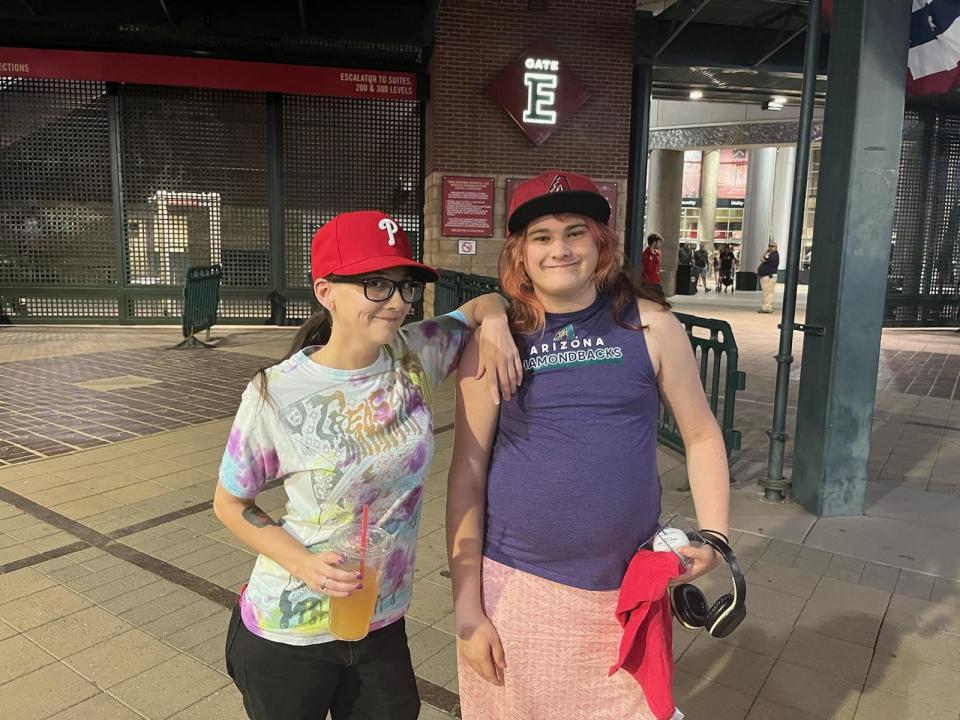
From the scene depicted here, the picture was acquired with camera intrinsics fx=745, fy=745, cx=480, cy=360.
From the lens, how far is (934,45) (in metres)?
4.44

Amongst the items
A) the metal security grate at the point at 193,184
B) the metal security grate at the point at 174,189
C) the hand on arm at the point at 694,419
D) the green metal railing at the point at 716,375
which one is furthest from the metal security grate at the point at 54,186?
the hand on arm at the point at 694,419

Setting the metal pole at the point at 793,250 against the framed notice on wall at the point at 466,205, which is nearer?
the metal pole at the point at 793,250

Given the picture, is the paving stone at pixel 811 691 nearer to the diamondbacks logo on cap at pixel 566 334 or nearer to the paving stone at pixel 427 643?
the paving stone at pixel 427 643

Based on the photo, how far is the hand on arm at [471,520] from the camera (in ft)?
5.38

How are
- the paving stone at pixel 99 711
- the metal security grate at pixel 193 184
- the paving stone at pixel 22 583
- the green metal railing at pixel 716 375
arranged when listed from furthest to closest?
the metal security grate at pixel 193 184 → the green metal railing at pixel 716 375 → the paving stone at pixel 22 583 → the paving stone at pixel 99 711

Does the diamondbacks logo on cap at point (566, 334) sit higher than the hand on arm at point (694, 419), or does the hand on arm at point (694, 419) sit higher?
the diamondbacks logo on cap at point (566, 334)

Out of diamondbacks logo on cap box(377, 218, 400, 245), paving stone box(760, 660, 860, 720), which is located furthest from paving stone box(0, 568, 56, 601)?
paving stone box(760, 660, 860, 720)

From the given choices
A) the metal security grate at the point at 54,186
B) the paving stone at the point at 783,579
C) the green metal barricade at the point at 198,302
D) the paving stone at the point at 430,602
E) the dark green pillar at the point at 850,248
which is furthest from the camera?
the metal security grate at the point at 54,186

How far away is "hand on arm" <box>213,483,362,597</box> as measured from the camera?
1.39 metres

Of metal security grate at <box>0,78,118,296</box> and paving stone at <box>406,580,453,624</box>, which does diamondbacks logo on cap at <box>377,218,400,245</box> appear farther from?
metal security grate at <box>0,78,118,296</box>

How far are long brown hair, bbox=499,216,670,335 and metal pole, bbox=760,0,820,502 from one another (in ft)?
10.7

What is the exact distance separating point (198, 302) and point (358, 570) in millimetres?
10020

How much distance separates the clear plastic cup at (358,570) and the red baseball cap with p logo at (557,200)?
0.73m

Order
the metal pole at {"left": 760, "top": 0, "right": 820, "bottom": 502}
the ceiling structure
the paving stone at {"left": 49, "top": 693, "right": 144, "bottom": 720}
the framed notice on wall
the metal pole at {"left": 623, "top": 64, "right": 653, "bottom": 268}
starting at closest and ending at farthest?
the paving stone at {"left": 49, "top": 693, "right": 144, "bottom": 720} → the metal pole at {"left": 760, "top": 0, "right": 820, "bottom": 502} → the ceiling structure → the framed notice on wall → the metal pole at {"left": 623, "top": 64, "right": 653, "bottom": 268}
